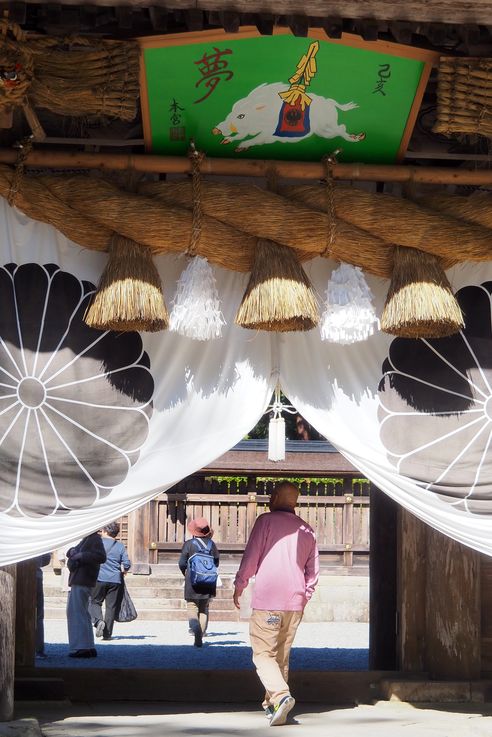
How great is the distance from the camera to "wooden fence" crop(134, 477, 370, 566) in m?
15.9

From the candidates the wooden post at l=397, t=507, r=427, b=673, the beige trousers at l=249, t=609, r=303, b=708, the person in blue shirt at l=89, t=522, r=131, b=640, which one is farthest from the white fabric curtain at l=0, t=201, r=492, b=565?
the person in blue shirt at l=89, t=522, r=131, b=640

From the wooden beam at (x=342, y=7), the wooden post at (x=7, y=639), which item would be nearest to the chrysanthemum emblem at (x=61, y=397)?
the wooden post at (x=7, y=639)

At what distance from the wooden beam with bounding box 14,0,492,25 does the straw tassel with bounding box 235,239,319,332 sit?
1176 mm

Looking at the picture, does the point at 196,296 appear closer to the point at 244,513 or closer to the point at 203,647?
the point at 203,647

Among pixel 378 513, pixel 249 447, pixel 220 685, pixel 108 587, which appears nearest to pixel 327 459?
pixel 249 447

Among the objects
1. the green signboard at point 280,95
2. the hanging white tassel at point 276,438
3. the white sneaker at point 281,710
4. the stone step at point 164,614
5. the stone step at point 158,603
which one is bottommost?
the stone step at point 164,614

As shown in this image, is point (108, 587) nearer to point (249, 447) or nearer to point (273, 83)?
point (249, 447)

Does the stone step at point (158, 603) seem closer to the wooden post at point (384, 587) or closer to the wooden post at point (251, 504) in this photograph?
the wooden post at point (251, 504)

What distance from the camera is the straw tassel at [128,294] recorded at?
18.3 feet

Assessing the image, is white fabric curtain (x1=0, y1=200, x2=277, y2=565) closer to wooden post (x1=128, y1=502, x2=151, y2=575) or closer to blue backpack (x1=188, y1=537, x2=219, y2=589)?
blue backpack (x1=188, y1=537, x2=219, y2=589)

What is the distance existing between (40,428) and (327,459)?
10.8 meters

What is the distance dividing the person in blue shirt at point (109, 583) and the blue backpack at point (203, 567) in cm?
85

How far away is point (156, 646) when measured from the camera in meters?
11.6

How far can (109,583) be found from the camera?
12094 mm
